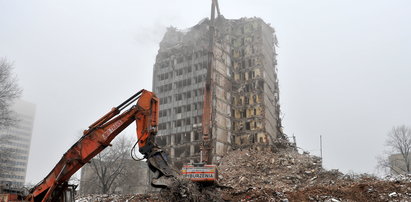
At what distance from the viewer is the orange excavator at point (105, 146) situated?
1350 cm

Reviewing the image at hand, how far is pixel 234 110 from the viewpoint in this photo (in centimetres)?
6056

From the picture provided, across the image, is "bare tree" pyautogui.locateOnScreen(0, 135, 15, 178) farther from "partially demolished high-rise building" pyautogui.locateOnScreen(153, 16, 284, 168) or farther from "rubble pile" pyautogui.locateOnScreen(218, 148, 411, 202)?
"partially demolished high-rise building" pyautogui.locateOnScreen(153, 16, 284, 168)

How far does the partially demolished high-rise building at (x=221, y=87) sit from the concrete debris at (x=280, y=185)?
604cm

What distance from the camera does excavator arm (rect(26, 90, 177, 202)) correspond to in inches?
532

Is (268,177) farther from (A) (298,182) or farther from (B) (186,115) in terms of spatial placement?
(B) (186,115)

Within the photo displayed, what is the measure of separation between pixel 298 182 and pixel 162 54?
38628mm

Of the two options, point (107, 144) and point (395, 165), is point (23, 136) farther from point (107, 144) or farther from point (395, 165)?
point (107, 144)

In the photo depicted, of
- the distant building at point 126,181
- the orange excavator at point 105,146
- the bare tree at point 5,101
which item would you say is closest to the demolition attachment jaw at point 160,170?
the orange excavator at point 105,146

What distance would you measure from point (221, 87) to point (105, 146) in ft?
150

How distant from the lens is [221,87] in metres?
59.2

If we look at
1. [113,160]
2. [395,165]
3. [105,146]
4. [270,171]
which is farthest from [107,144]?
[395,165]

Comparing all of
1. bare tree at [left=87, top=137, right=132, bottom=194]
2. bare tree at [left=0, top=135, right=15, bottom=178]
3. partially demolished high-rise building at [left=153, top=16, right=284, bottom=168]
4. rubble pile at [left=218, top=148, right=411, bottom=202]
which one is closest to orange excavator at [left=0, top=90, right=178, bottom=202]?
rubble pile at [left=218, top=148, right=411, bottom=202]

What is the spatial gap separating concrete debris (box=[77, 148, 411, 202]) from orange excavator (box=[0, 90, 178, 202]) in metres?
1.16

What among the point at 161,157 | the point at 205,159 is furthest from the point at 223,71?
the point at 161,157
